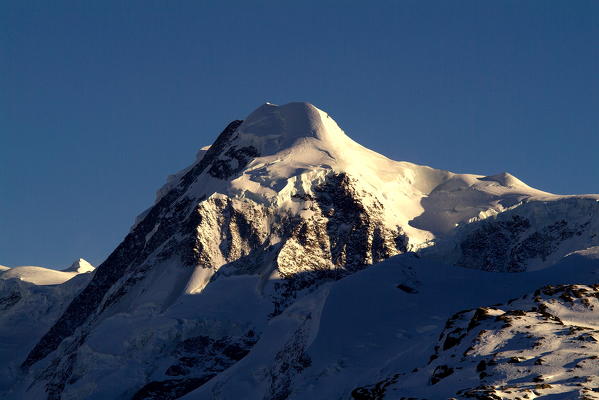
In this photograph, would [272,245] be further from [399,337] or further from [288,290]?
[399,337]

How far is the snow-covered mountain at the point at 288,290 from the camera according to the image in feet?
301

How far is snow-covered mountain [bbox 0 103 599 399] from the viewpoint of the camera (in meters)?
91.9

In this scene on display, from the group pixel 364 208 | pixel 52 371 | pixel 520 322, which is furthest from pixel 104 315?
pixel 520 322

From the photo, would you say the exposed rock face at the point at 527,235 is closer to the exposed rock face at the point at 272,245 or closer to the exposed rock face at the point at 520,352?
the exposed rock face at the point at 272,245

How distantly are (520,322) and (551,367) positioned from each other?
25.8 ft

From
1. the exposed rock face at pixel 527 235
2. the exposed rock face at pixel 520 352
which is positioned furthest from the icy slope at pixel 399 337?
the exposed rock face at pixel 527 235

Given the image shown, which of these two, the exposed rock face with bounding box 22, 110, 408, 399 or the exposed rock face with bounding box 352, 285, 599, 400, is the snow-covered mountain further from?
the exposed rock face with bounding box 352, 285, 599, 400

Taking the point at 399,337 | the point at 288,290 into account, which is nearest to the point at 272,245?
the point at 288,290

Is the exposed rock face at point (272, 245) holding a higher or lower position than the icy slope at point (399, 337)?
higher

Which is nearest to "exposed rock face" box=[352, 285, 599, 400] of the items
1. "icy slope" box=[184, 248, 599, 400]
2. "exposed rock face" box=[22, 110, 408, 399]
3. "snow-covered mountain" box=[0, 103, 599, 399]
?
"icy slope" box=[184, 248, 599, 400]

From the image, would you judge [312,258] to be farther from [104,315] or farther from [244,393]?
[244,393]

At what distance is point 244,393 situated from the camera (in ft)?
316

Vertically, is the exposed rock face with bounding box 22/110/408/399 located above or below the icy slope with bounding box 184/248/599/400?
above

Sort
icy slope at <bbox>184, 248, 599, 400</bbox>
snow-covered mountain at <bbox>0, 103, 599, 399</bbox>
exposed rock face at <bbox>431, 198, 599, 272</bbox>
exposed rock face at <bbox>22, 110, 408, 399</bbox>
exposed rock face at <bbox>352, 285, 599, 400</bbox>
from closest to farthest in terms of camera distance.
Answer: exposed rock face at <bbox>352, 285, 599, 400</bbox> < icy slope at <bbox>184, 248, 599, 400</bbox> < snow-covered mountain at <bbox>0, 103, 599, 399</bbox> < exposed rock face at <bbox>22, 110, 408, 399</bbox> < exposed rock face at <bbox>431, 198, 599, 272</bbox>
